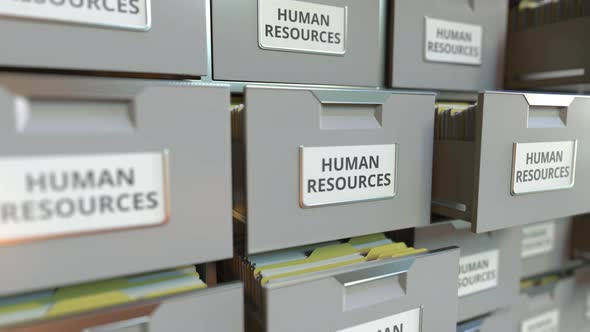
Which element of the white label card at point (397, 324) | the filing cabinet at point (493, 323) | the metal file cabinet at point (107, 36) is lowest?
the filing cabinet at point (493, 323)

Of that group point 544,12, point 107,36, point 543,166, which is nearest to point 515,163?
point 543,166

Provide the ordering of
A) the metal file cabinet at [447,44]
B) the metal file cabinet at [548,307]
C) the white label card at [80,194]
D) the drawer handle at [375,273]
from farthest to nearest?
the metal file cabinet at [548,307] → the metal file cabinet at [447,44] → the drawer handle at [375,273] → the white label card at [80,194]

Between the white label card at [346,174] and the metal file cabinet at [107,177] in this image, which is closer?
the metal file cabinet at [107,177]

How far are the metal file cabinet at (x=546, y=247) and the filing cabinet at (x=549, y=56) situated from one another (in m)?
0.29

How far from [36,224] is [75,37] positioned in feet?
0.53

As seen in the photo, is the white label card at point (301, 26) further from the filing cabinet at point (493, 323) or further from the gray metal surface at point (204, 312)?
the filing cabinet at point (493, 323)

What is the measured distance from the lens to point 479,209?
17.8 inches

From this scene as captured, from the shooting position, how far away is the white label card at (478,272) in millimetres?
619

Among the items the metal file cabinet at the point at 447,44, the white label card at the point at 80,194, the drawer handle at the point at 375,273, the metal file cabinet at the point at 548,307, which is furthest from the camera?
the metal file cabinet at the point at 548,307

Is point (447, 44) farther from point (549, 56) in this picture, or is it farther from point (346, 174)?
point (346, 174)

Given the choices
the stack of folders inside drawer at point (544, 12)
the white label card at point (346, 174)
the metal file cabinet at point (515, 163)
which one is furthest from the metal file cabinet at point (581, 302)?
the white label card at point (346, 174)

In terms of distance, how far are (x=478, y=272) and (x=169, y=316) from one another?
502 mm

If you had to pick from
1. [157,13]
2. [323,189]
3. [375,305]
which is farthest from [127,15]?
[375,305]

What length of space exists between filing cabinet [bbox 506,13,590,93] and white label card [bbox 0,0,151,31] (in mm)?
622
